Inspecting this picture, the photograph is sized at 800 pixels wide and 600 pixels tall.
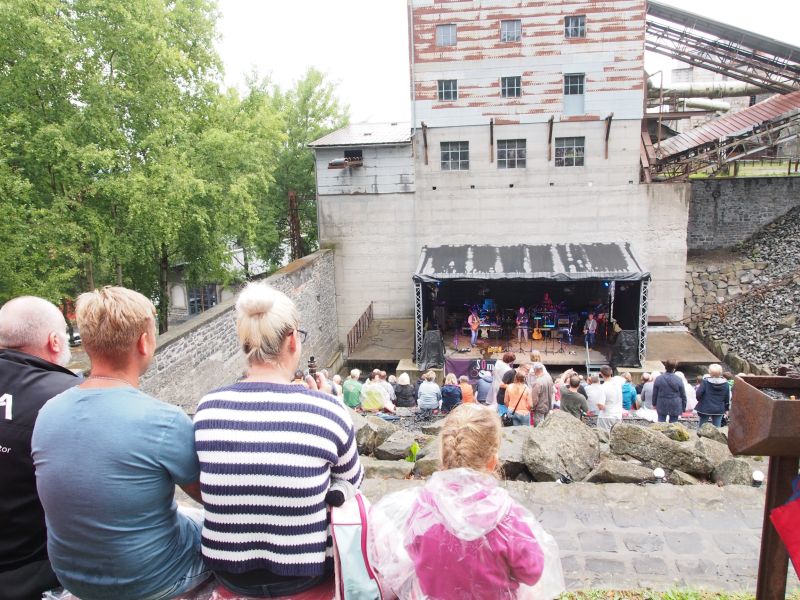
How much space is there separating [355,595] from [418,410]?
780 cm

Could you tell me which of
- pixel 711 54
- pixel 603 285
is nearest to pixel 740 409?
pixel 603 285

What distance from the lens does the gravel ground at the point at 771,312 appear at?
49.4ft

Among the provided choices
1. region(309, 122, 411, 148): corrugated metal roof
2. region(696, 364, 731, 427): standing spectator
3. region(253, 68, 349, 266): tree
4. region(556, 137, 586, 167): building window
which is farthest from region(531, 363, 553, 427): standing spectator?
region(253, 68, 349, 266): tree

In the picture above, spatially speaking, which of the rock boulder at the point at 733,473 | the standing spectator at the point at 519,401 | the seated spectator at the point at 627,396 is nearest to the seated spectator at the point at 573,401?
the standing spectator at the point at 519,401

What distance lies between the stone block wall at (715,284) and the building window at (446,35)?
11918 mm

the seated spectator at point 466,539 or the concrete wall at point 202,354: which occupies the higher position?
the seated spectator at point 466,539

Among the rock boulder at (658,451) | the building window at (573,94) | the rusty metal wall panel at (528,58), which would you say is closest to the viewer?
the rock boulder at (658,451)

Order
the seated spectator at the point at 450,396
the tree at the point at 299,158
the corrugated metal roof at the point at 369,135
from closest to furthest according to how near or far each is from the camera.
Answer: the seated spectator at the point at 450,396, the corrugated metal roof at the point at 369,135, the tree at the point at 299,158

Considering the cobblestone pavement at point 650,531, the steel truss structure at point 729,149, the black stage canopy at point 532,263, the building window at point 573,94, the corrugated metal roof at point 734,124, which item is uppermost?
the building window at point 573,94

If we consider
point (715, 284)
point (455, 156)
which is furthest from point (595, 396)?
point (715, 284)

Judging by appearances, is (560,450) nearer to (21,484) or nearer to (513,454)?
(513,454)

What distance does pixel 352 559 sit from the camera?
1.86 m

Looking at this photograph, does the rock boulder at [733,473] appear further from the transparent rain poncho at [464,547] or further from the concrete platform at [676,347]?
the concrete platform at [676,347]

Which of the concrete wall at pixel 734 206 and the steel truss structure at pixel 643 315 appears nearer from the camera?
the steel truss structure at pixel 643 315
